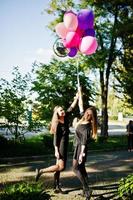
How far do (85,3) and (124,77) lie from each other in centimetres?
605

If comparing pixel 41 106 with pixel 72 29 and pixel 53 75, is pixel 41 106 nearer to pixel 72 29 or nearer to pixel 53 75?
pixel 53 75

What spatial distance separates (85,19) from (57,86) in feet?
44.0

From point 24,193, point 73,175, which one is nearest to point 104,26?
point 73,175

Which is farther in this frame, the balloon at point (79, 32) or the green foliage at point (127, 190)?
the balloon at point (79, 32)

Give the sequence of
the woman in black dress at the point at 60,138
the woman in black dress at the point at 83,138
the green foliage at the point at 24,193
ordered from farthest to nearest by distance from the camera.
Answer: the woman in black dress at the point at 60,138 < the woman in black dress at the point at 83,138 < the green foliage at the point at 24,193

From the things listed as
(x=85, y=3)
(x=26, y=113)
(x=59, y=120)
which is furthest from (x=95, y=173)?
(x=85, y=3)

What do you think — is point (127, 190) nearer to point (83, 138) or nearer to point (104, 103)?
point (83, 138)

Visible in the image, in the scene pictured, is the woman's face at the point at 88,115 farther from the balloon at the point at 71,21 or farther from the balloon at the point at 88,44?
the balloon at the point at 71,21

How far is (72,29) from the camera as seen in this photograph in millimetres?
8641

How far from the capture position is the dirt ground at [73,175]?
896 cm

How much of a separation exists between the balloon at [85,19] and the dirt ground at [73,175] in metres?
3.52

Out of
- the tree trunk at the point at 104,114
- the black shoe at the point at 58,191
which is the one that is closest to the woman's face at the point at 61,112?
the black shoe at the point at 58,191

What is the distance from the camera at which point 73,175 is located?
11.4 meters

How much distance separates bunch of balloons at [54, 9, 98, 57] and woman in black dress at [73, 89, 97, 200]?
1411 mm
